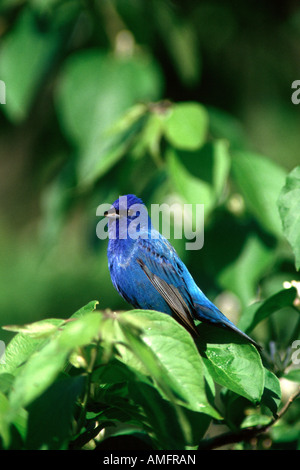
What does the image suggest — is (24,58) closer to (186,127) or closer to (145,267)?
(186,127)

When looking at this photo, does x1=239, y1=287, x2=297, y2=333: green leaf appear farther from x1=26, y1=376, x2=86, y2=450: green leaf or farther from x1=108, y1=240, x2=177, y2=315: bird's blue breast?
x1=26, y1=376, x2=86, y2=450: green leaf

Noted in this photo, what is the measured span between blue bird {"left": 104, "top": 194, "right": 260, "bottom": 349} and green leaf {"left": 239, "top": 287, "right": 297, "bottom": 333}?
0.45 m

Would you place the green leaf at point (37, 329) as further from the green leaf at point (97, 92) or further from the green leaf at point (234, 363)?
the green leaf at point (97, 92)

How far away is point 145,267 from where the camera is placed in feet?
9.11

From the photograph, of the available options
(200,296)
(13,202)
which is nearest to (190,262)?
(200,296)

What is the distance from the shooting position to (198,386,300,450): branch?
6.31ft

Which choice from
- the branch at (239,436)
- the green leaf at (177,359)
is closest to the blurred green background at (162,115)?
the branch at (239,436)

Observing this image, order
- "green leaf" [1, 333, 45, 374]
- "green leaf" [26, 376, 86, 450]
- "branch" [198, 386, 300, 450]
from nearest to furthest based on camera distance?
"green leaf" [26, 376, 86, 450]
"green leaf" [1, 333, 45, 374]
"branch" [198, 386, 300, 450]

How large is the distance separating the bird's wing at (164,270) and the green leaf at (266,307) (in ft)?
1.59

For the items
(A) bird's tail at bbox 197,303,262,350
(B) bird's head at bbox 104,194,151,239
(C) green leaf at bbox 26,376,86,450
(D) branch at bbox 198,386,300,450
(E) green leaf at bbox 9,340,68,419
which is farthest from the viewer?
(B) bird's head at bbox 104,194,151,239

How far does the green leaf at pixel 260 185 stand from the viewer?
261cm

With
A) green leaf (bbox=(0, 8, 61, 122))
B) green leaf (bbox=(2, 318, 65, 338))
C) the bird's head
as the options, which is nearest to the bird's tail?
the bird's head

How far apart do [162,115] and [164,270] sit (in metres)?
0.74

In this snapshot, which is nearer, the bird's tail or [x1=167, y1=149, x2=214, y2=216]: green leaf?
the bird's tail
